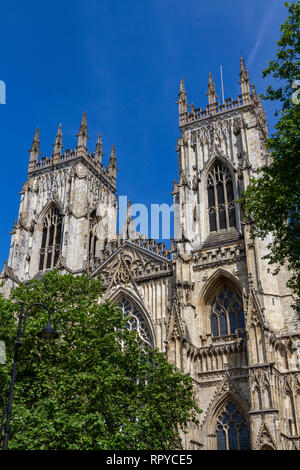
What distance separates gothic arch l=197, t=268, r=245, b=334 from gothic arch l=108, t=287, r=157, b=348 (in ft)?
8.96

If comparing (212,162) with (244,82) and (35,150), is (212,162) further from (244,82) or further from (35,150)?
(35,150)

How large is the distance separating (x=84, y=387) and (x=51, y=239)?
21963 mm

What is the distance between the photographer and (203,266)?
2845 cm

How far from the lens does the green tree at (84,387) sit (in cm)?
1509

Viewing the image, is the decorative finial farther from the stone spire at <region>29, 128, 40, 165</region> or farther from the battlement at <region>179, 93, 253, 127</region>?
the stone spire at <region>29, 128, 40, 165</region>

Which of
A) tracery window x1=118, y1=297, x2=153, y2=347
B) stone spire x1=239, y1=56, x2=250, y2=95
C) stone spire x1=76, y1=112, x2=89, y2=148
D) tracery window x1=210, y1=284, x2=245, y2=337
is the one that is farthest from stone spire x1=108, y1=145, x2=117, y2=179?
tracery window x1=210, y1=284, x2=245, y2=337

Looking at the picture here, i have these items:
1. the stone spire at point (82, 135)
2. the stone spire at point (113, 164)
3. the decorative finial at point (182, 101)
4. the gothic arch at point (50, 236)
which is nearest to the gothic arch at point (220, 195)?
the decorative finial at point (182, 101)

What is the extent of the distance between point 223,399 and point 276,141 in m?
13.0

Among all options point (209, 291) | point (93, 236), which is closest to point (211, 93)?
point (93, 236)

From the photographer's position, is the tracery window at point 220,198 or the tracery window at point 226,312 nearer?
the tracery window at point 226,312

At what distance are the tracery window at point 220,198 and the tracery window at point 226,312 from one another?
4.28m

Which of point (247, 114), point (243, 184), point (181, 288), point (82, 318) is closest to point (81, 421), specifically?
point (82, 318)

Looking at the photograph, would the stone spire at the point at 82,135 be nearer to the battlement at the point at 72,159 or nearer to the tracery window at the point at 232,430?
the battlement at the point at 72,159

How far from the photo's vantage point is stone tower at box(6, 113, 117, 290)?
35903mm
